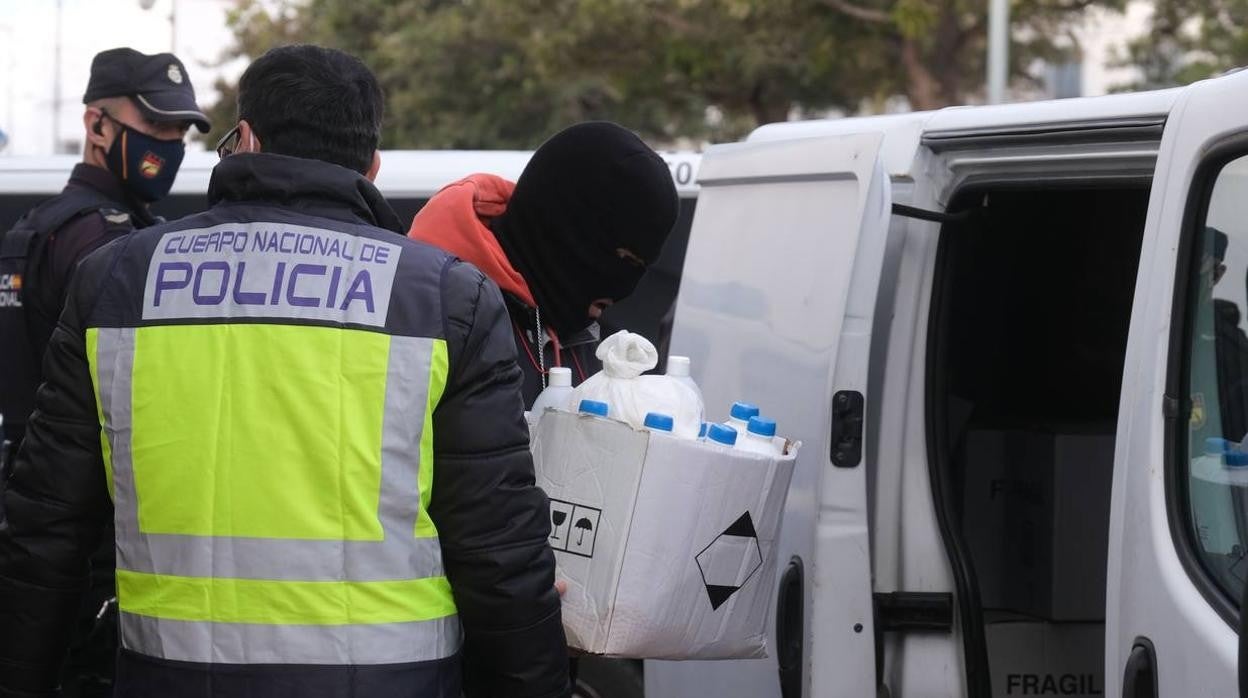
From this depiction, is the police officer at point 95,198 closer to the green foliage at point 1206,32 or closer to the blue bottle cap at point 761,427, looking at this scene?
the blue bottle cap at point 761,427

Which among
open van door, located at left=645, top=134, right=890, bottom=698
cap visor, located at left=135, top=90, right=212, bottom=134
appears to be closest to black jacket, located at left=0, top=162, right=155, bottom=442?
cap visor, located at left=135, top=90, right=212, bottom=134

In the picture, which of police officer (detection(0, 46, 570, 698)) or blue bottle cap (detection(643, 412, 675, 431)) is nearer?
police officer (detection(0, 46, 570, 698))

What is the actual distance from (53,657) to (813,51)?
15.0m

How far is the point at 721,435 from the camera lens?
2832 millimetres

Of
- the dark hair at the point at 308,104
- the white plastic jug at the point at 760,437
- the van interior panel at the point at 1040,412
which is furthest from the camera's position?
the van interior panel at the point at 1040,412

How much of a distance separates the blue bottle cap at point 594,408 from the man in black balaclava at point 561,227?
15.7 inches

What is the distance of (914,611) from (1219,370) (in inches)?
38.0

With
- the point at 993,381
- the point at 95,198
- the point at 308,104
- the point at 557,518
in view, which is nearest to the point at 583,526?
the point at 557,518

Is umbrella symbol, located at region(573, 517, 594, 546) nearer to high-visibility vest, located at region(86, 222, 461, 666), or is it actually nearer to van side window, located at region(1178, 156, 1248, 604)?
high-visibility vest, located at region(86, 222, 461, 666)

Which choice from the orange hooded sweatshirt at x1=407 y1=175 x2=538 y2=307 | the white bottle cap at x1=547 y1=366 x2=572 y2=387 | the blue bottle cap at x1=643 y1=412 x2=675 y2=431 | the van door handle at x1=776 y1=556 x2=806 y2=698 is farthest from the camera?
the van door handle at x1=776 y1=556 x2=806 y2=698

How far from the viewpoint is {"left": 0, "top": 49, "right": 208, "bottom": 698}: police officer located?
4277mm

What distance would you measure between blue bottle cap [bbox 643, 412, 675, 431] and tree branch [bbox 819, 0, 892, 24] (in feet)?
44.6

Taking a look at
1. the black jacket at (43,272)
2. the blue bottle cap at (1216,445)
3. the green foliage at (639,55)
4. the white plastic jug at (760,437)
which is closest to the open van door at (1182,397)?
the blue bottle cap at (1216,445)

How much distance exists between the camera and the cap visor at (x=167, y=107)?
4628mm
